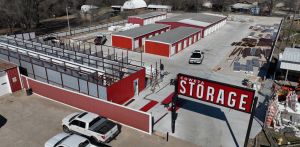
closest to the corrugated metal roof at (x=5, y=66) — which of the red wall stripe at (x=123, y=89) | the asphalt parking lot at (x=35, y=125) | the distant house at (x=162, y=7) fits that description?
the asphalt parking lot at (x=35, y=125)

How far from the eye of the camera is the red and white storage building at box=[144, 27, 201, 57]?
41.1 m

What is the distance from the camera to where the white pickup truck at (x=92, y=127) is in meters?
18.8

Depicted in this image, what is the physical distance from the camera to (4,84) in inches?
1054

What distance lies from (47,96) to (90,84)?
5.42 metres

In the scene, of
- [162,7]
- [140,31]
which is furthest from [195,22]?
[162,7]

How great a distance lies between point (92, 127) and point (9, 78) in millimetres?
13408

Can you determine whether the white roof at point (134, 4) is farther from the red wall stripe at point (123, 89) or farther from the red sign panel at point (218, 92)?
the red sign panel at point (218, 92)

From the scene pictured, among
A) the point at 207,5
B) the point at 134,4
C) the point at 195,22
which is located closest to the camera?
the point at 195,22

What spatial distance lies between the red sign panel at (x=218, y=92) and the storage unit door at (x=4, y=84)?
62.2ft

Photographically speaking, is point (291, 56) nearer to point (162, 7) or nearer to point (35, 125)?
point (35, 125)

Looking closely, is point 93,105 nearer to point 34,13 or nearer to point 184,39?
point 184,39

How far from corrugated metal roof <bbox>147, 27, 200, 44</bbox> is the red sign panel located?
2357 centimetres

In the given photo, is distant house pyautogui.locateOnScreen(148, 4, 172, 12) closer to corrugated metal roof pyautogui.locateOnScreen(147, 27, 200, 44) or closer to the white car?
corrugated metal roof pyautogui.locateOnScreen(147, 27, 200, 44)

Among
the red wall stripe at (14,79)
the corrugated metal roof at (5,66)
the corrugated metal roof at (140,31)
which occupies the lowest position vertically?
the red wall stripe at (14,79)
